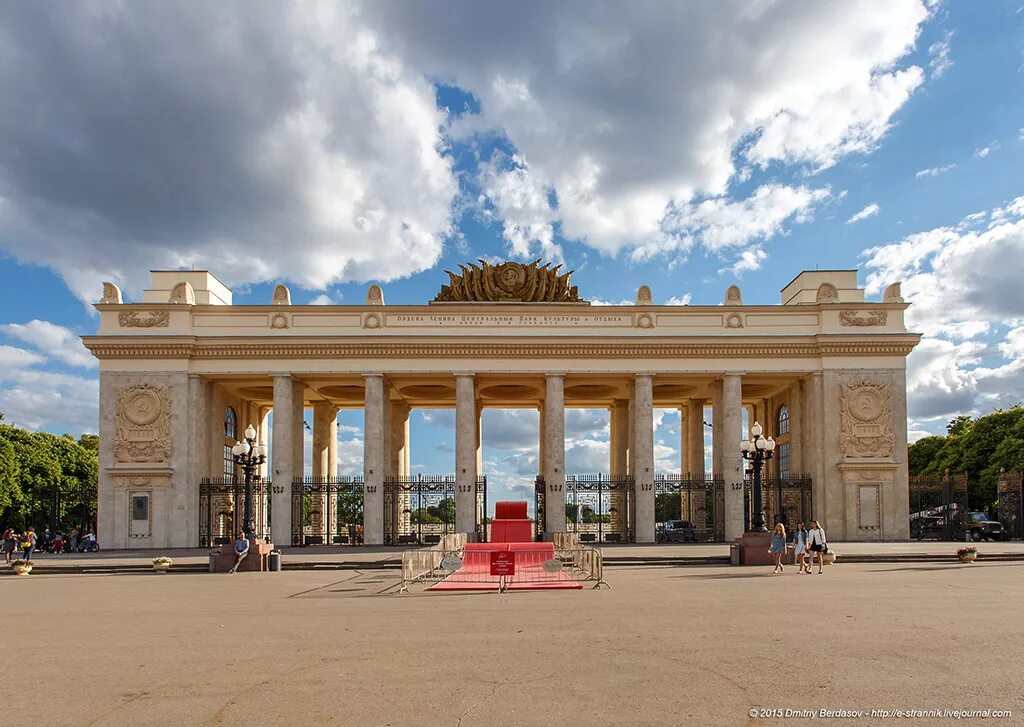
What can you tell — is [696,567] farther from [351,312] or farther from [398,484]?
[351,312]

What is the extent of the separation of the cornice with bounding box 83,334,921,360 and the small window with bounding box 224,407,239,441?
6.67m

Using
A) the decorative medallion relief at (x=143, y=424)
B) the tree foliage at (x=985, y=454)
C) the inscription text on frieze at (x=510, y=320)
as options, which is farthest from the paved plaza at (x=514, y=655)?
the tree foliage at (x=985, y=454)

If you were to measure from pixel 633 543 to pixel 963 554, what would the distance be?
16.3 metres

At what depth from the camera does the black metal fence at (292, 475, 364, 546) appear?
4250 cm

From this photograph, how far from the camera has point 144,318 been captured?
4153 centimetres

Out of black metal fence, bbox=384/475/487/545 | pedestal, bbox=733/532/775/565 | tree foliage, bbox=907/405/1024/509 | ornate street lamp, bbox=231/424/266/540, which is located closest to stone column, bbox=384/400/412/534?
black metal fence, bbox=384/475/487/545

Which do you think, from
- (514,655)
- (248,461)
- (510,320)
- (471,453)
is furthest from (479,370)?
(514,655)

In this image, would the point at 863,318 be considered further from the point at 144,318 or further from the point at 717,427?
the point at 144,318

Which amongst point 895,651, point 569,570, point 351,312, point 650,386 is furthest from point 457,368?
point 895,651

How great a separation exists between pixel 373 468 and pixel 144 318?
12.8 meters

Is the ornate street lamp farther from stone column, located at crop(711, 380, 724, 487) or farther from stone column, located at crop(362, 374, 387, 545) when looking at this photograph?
stone column, located at crop(711, 380, 724, 487)

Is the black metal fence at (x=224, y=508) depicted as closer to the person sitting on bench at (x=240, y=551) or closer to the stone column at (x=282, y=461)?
the stone column at (x=282, y=461)

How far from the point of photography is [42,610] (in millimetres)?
17234

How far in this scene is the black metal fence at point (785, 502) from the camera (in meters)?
42.7
